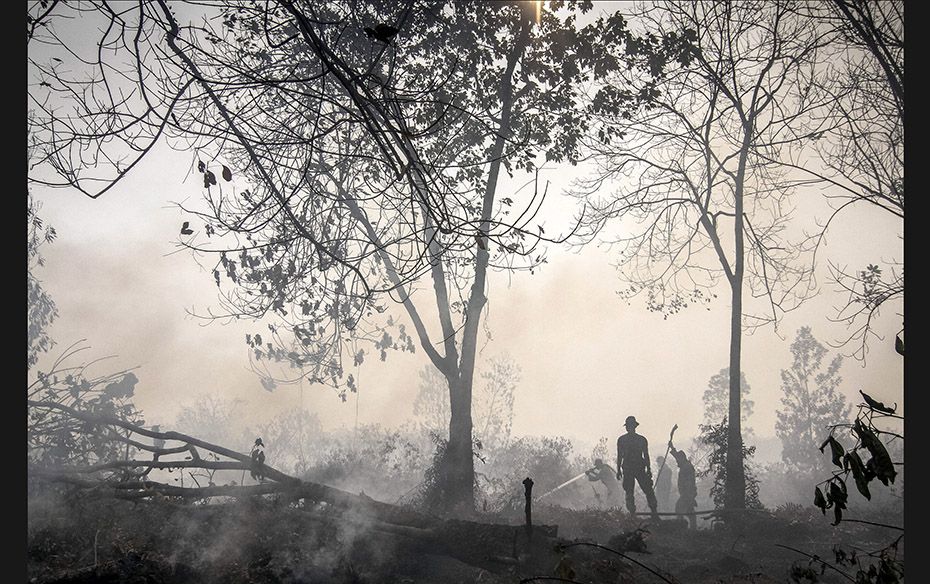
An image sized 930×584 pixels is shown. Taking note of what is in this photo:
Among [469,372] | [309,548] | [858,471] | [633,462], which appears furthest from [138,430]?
[633,462]

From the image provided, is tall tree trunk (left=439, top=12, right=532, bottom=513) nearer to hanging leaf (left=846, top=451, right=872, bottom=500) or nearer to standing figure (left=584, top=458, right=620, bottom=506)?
standing figure (left=584, top=458, right=620, bottom=506)

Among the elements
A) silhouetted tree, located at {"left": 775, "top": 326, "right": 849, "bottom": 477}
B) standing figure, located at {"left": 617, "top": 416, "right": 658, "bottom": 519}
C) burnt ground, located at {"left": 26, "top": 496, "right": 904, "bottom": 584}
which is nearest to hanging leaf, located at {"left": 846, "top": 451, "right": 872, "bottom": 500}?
burnt ground, located at {"left": 26, "top": 496, "right": 904, "bottom": 584}

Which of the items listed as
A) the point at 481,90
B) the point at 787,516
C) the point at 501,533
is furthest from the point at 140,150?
the point at 787,516

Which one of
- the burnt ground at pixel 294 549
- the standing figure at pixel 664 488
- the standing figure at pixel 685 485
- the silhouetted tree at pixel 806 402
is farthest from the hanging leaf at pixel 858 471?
the silhouetted tree at pixel 806 402

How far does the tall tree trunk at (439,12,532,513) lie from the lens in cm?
1246

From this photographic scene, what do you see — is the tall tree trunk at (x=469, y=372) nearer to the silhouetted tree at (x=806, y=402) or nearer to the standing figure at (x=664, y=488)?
the standing figure at (x=664, y=488)

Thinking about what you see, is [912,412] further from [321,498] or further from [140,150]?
[321,498]

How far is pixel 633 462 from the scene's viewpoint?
47.6 ft

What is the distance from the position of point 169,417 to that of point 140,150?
83.7 metres

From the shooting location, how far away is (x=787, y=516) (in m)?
13.8

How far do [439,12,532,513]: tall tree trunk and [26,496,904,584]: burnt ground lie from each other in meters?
4.09

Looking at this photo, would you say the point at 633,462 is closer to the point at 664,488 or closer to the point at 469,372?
the point at 469,372

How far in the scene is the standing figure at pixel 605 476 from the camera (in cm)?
1789

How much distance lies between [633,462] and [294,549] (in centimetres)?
952
